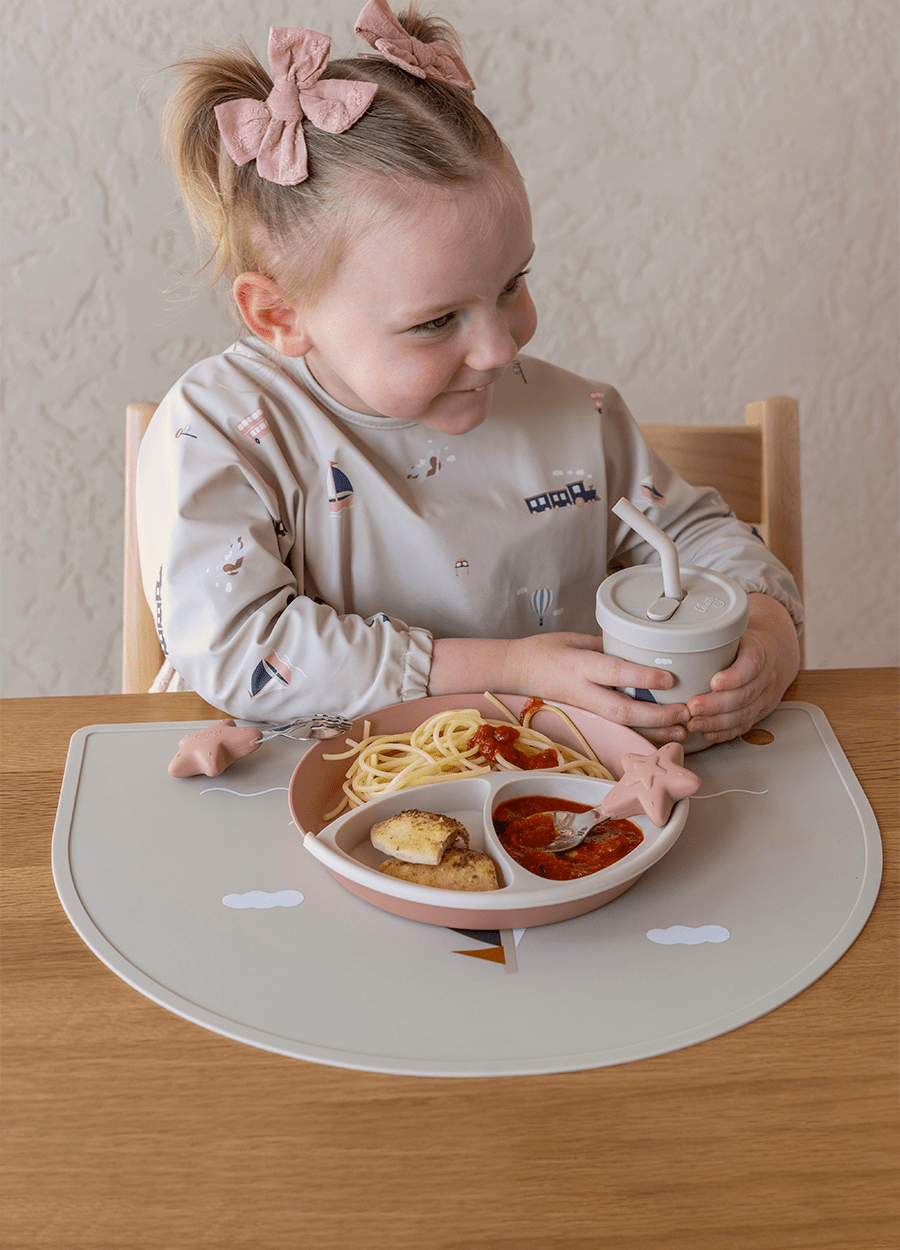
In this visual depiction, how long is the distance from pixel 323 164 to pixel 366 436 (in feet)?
0.76

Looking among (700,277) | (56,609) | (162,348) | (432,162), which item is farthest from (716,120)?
(56,609)

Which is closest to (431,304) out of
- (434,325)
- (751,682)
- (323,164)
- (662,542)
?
(434,325)

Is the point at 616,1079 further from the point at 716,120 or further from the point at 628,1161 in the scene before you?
the point at 716,120

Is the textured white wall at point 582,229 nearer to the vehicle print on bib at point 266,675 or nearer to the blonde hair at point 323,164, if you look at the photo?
the blonde hair at point 323,164

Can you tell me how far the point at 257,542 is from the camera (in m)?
0.80

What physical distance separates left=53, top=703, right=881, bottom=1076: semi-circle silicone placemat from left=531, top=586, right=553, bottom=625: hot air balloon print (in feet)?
1.02

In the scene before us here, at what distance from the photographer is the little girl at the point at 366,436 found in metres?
0.73

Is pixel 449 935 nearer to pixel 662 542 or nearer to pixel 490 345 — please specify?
pixel 662 542

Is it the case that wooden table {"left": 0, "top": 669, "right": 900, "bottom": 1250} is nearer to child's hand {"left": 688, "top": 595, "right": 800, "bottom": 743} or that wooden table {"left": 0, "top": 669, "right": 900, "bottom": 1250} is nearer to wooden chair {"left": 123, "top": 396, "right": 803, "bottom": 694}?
child's hand {"left": 688, "top": 595, "right": 800, "bottom": 743}

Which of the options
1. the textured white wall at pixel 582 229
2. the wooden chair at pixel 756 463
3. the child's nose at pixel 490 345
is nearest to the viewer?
the child's nose at pixel 490 345

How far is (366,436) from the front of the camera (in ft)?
2.99

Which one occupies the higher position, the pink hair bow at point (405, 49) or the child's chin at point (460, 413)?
the pink hair bow at point (405, 49)

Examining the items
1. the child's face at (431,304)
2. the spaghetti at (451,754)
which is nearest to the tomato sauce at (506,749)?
the spaghetti at (451,754)

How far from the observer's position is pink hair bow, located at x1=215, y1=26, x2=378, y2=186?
2.40 ft
